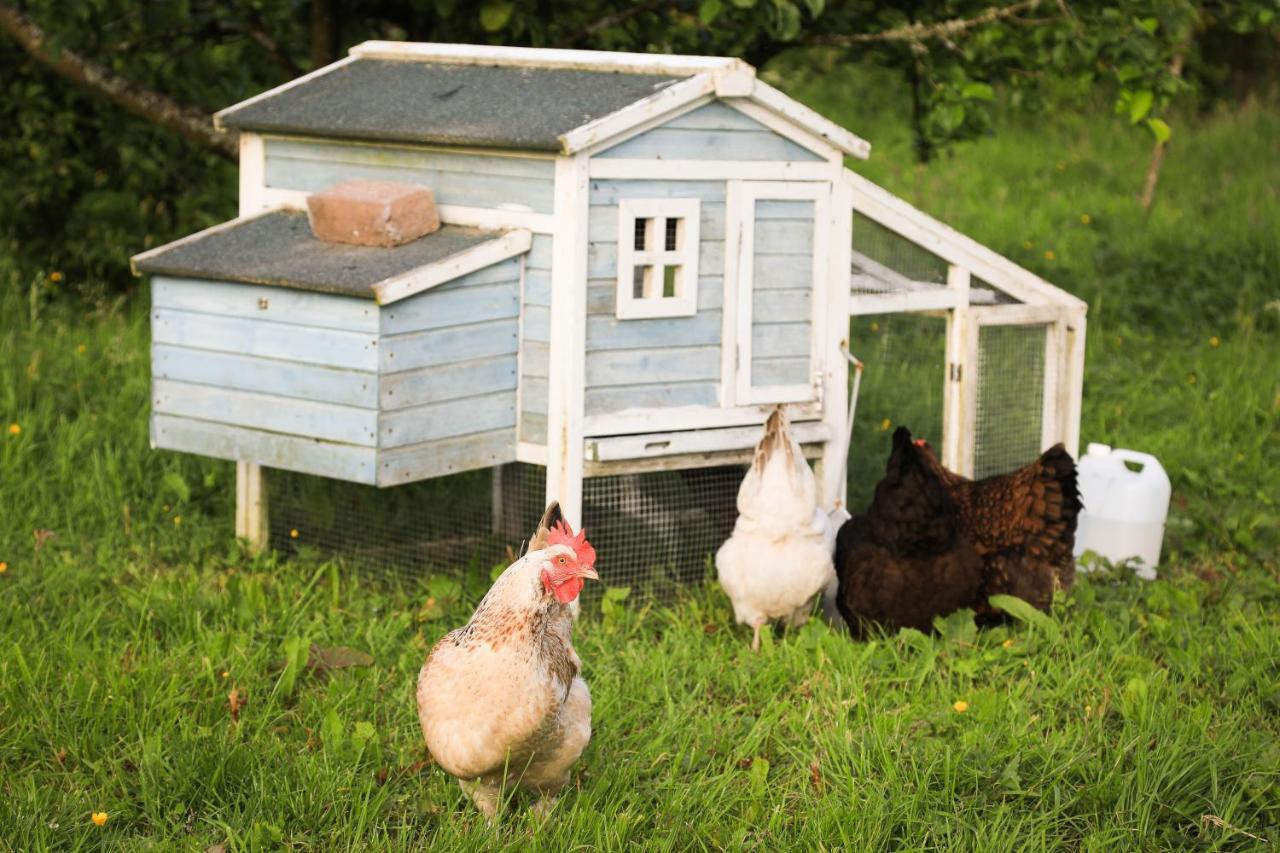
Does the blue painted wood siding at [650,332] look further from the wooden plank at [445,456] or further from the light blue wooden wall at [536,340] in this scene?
the wooden plank at [445,456]

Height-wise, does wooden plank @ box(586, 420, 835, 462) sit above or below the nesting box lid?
below

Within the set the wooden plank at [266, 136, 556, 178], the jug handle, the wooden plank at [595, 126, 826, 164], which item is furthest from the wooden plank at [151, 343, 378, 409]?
the jug handle

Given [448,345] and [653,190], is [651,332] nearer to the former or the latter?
[653,190]

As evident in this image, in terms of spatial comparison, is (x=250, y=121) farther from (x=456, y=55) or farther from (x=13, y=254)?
(x=13, y=254)

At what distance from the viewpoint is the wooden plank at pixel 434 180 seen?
225 inches

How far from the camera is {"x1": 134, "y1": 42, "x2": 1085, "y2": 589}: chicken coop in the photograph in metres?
5.52

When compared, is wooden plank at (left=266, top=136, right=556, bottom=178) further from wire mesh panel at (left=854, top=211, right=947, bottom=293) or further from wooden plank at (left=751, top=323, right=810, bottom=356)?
wire mesh panel at (left=854, top=211, right=947, bottom=293)

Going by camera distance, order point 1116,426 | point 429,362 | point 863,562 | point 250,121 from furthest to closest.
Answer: point 1116,426 → point 250,121 → point 863,562 → point 429,362

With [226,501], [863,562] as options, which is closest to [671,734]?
[863,562]

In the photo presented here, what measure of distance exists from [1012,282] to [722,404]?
162 cm

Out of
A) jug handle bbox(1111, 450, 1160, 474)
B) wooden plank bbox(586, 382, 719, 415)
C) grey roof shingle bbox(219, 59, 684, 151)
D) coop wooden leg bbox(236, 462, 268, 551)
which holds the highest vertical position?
grey roof shingle bbox(219, 59, 684, 151)

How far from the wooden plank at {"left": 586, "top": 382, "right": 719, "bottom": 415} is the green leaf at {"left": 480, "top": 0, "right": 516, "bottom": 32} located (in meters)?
1.96

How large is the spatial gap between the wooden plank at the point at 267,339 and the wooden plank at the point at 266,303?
0.07ft

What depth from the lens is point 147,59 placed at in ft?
30.8
